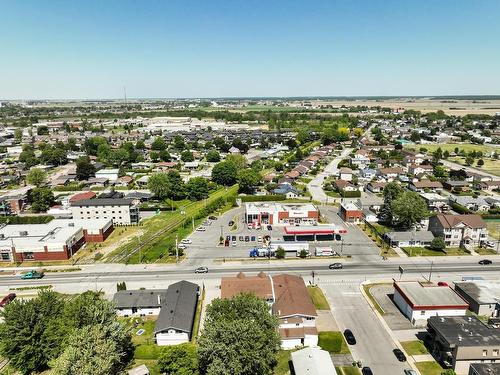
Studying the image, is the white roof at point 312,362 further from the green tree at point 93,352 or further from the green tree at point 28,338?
the green tree at point 28,338

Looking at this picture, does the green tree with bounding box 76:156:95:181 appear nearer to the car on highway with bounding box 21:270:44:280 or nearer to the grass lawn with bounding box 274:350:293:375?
the car on highway with bounding box 21:270:44:280

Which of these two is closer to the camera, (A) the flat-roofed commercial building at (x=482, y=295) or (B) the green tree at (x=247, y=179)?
(A) the flat-roofed commercial building at (x=482, y=295)

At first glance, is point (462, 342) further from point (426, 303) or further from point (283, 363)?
point (283, 363)

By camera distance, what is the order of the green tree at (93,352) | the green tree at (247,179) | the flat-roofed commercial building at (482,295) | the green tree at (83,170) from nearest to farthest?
the green tree at (93,352)
the flat-roofed commercial building at (482,295)
the green tree at (247,179)
the green tree at (83,170)

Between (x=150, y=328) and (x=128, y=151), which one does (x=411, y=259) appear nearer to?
(x=150, y=328)

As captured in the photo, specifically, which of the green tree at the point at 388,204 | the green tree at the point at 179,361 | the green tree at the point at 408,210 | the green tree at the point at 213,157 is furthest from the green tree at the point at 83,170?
the green tree at the point at 179,361

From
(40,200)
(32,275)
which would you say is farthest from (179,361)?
(40,200)

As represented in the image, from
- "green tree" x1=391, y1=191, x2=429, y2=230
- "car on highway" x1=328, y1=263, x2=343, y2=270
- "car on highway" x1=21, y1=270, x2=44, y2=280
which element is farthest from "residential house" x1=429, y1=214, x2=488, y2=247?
"car on highway" x1=21, y1=270, x2=44, y2=280
